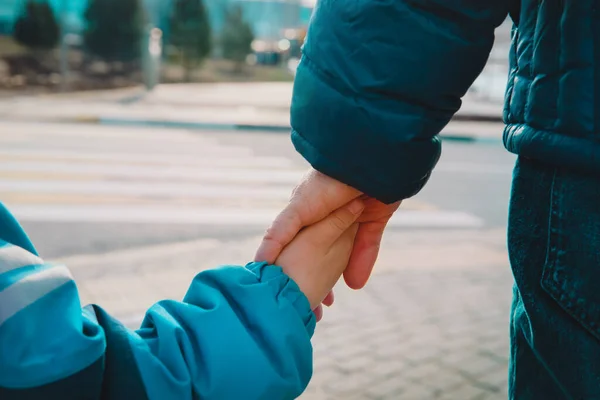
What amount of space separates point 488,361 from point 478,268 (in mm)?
1597

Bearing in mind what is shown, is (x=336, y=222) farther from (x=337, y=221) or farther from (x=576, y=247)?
(x=576, y=247)

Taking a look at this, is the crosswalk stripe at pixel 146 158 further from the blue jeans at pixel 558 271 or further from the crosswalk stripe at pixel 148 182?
the blue jeans at pixel 558 271

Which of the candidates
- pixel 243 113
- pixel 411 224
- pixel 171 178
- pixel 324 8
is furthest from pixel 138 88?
pixel 324 8

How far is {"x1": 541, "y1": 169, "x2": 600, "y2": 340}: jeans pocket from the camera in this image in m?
1.06

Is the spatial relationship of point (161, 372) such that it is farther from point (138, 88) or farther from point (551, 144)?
point (138, 88)

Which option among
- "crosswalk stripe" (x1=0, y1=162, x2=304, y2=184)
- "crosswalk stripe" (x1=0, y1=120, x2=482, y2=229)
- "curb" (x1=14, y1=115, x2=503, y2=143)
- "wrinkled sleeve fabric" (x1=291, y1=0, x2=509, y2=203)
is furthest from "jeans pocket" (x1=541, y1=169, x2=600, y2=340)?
"curb" (x1=14, y1=115, x2=503, y2=143)

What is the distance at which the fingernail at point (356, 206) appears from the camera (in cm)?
137

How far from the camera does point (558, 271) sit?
1.09 m

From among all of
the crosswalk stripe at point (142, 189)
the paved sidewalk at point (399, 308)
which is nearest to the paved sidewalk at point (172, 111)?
the crosswalk stripe at point (142, 189)

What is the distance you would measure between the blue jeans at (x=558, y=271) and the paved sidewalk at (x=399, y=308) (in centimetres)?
183

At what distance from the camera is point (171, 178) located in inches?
299

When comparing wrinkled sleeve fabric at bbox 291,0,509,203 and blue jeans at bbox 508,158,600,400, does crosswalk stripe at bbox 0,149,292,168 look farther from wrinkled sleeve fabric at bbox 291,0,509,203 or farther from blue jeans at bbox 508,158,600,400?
blue jeans at bbox 508,158,600,400

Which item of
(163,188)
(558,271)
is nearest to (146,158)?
(163,188)

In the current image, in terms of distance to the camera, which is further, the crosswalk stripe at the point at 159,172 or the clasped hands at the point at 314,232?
the crosswalk stripe at the point at 159,172
